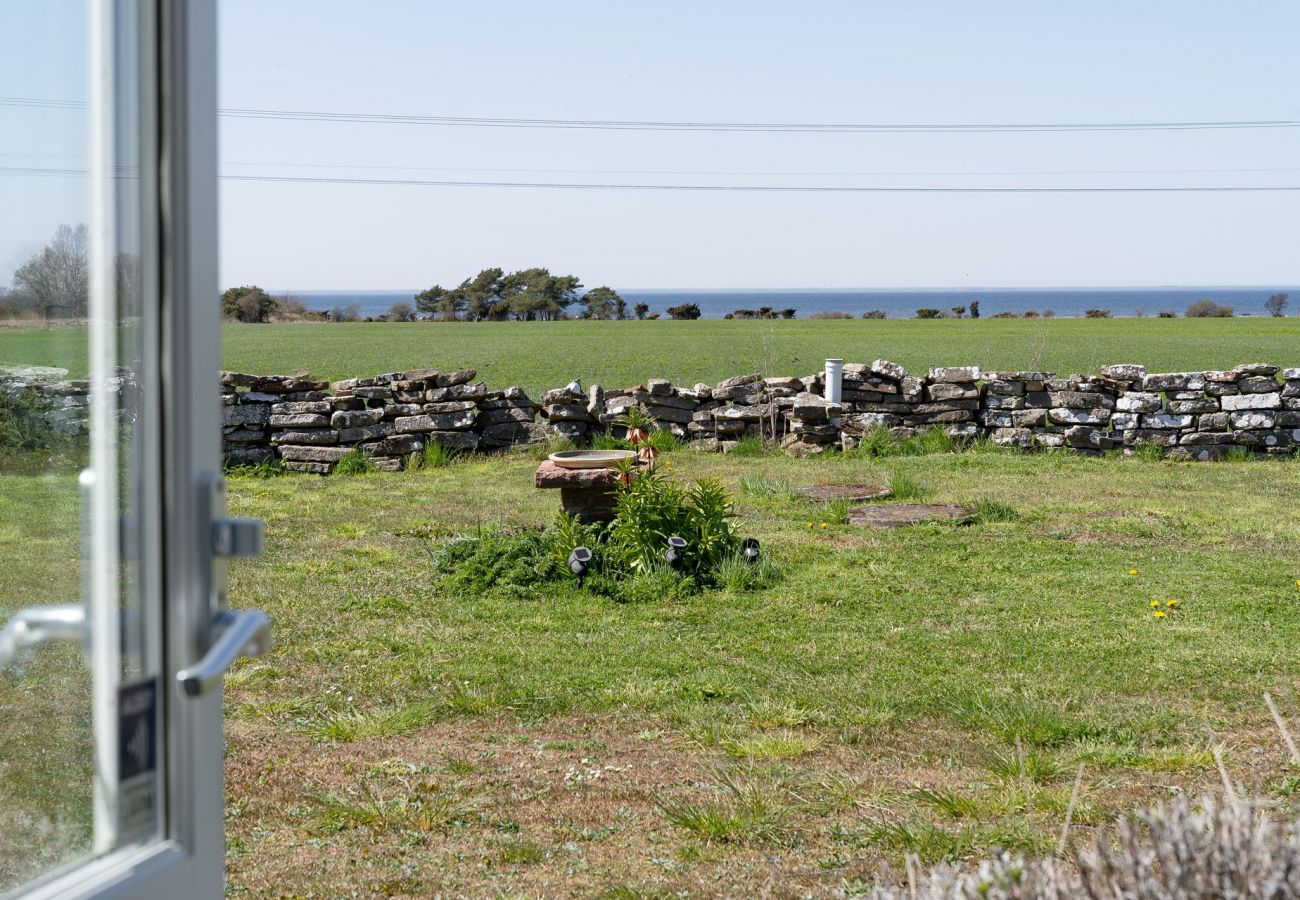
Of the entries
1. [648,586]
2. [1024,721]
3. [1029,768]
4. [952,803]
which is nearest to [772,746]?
[952,803]

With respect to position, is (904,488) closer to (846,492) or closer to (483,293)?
(846,492)

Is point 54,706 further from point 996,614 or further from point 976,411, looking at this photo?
point 976,411

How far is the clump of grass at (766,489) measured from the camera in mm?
9859

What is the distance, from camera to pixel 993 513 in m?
9.08

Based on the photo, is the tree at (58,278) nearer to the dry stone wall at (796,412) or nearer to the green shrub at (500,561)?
the green shrub at (500,561)

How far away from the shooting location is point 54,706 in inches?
66.0

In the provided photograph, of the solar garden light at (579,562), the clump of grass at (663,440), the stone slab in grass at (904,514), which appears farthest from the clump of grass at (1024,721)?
the clump of grass at (663,440)

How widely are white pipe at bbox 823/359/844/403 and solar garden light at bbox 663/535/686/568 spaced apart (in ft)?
19.3

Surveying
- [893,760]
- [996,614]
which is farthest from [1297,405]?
[893,760]

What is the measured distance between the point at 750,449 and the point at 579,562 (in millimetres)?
5637

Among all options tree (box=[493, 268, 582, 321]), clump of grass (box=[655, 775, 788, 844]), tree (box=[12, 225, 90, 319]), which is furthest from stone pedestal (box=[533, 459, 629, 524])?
tree (box=[493, 268, 582, 321])

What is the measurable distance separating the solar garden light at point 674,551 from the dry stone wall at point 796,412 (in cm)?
525

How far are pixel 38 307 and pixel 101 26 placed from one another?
0.41 metres

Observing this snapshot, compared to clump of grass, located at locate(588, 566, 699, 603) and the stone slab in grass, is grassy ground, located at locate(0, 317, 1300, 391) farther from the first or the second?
clump of grass, located at locate(588, 566, 699, 603)
